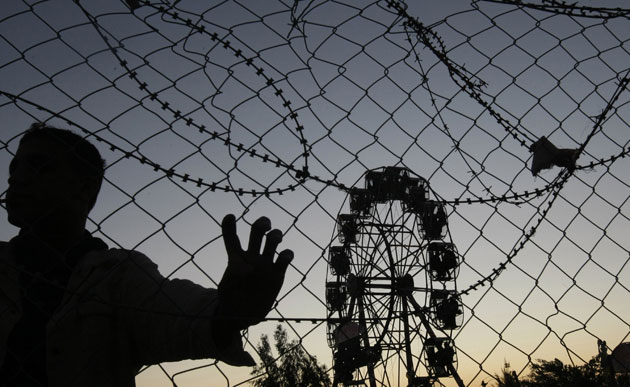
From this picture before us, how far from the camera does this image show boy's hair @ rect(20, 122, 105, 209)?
2.16 m

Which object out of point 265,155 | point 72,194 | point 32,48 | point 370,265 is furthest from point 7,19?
point 370,265

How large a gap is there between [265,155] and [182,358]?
0.81 m

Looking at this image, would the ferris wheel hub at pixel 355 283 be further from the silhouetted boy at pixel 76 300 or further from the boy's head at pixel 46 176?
the boy's head at pixel 46 176

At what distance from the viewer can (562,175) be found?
2.74m

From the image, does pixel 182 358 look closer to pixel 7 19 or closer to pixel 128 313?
pixel 128 313

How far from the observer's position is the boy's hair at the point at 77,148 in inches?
85.2

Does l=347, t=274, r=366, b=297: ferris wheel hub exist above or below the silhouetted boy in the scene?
above

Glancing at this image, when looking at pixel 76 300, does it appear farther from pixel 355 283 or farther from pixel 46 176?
pixel 355 283

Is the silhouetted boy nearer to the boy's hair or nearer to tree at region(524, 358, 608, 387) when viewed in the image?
the boy's hair

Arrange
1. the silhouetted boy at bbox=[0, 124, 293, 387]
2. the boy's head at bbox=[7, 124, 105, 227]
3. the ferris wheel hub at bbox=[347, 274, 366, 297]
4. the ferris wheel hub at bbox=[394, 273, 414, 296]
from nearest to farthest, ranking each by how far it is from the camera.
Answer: the silhouetted boy at bbox=[0, 124, 293, 387]
the boy's head at bbox=[7, 124, 105, 227]
the ferris wheel hub at bbox=[394, 273, 414, 296]
the ferris wheel hub at bbox=[347, 274, 366, 297]

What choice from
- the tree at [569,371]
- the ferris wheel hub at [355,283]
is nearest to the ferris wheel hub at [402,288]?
the tree at [569,371]

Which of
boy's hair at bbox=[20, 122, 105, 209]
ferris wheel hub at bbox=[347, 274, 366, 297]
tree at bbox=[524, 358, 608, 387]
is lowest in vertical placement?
tree at bbox=[524, 358, 608, 387]

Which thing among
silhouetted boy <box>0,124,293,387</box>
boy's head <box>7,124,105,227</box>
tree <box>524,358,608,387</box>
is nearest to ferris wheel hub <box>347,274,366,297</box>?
tree <box>524,358,608,387</box>

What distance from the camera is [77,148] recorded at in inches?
92.4
